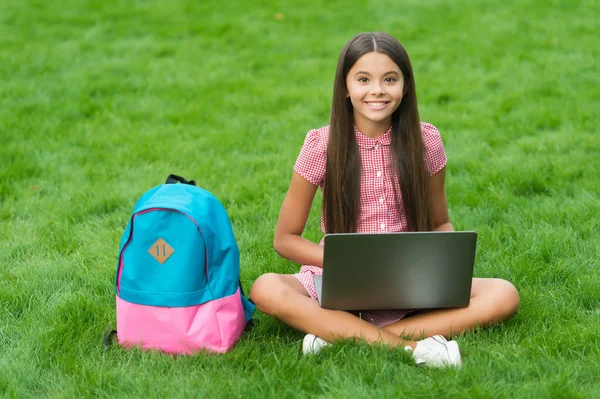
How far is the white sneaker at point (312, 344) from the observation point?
2938 mm

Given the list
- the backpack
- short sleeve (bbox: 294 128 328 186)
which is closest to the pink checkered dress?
short sleeve (bbox: 294 128 328 186)

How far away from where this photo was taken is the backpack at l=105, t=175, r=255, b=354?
9.63 feet

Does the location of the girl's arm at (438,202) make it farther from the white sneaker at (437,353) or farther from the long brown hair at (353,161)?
the white sneaker at (437,353)

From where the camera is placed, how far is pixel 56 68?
698 cm

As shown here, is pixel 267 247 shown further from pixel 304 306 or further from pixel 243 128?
pixel 243 128

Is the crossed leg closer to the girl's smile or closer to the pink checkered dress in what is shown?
the pink checkered dress

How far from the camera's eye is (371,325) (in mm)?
3020

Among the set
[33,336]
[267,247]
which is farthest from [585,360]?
[33,336]

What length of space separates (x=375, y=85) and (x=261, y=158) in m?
2.16

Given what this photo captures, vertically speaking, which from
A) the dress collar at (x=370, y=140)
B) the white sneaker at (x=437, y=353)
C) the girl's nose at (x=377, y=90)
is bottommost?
the white sneaker at (x=437, y=353)

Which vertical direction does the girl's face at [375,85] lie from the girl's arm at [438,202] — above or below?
above

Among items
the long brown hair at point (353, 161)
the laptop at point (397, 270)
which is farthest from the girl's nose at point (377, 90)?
the laptop at point (397, 270)

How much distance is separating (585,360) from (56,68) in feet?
17.7

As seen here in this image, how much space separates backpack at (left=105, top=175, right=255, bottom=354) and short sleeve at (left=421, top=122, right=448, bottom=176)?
86 centimetres
